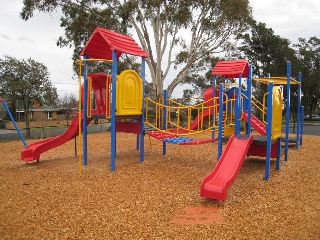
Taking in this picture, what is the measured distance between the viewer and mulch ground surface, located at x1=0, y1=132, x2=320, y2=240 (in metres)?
3.67

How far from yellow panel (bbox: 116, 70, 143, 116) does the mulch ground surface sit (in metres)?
1.46

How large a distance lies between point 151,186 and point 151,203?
101 cm

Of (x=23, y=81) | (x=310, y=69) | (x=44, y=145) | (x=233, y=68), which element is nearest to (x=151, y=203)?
(x=44, y=145)

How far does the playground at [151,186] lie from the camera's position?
3.78 metres

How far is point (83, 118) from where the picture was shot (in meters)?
7.78

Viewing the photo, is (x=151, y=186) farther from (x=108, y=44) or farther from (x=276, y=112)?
(x=108, y=44)

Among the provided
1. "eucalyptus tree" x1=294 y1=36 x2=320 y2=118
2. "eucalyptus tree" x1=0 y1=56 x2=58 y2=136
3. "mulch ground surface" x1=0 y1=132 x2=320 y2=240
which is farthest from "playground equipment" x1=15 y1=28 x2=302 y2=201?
"eucalyptus tree" x1=294 y1=36 x2=320 y2=118

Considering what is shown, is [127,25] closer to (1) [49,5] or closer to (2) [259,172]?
(1) [49,5]

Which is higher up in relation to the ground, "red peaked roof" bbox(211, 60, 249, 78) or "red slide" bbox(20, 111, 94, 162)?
"red peaked roof" bbox(211, 60, 249, 78)

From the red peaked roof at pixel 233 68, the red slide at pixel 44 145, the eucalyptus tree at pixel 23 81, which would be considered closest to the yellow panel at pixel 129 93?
the red slide at pixel 44 145

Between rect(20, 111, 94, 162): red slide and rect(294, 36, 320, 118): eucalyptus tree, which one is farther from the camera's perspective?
rect(294, 36, 320, 118): eucalyptus tree

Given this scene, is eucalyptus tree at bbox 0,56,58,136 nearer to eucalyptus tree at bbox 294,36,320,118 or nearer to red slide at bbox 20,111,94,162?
red slide at bbox 20,111,94,162

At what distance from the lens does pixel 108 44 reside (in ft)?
23.7

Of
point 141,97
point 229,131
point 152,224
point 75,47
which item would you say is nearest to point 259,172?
point 229,131
